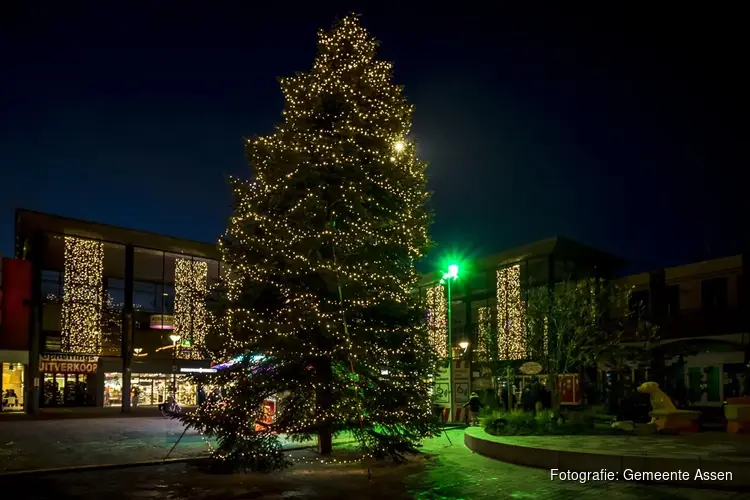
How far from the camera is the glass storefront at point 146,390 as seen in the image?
139 feet

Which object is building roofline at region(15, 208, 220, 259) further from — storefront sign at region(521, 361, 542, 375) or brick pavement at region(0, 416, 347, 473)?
storefront sign at region(521, 361, 542, 375)

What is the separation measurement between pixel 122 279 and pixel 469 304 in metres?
21.8

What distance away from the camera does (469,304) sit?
147 ft

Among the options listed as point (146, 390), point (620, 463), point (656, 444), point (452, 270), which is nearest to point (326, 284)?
point (620, 463)

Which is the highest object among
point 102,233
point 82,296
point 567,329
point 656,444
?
point 102,233

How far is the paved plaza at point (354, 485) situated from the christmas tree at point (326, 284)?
3.08 ft

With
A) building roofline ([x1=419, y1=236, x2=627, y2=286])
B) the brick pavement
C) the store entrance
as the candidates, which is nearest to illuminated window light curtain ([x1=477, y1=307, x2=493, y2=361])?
building roofline ([x1=419, y1=236, x2=627, y2=286])

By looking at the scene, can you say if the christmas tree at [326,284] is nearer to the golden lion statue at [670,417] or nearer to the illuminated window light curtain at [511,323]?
the golden lion statue at [670,417]

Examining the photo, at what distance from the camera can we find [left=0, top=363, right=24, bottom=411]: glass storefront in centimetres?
3825

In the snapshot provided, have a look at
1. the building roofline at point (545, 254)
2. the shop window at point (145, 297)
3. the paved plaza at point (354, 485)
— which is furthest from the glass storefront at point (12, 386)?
the paved plaza at point (354, 485)

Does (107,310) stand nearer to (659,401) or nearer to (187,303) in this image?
(187,303)

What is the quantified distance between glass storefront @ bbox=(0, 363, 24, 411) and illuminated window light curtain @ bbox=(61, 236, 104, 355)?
285 centimetres

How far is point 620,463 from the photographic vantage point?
12828 millimetres

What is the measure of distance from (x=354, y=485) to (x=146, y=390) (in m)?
34.8
